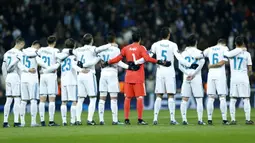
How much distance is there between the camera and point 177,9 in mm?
38906

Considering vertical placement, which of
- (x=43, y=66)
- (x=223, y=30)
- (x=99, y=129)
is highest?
(x=223, y=30)

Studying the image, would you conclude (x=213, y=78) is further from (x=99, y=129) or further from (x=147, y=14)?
(x=147, y=14)

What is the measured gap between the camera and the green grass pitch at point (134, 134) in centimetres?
1890

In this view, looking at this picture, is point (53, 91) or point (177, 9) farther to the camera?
point (177, 9)

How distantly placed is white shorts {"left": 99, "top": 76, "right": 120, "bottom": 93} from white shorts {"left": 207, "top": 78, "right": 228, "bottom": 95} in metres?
2.62

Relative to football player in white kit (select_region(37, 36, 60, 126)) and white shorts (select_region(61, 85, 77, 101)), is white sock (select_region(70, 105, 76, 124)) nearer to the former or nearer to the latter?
white shorts (select_region(61, 85, 77, 101))

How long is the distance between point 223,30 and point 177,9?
8.41 ft

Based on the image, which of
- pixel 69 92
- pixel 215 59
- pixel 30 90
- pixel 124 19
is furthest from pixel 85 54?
pixel 124 19

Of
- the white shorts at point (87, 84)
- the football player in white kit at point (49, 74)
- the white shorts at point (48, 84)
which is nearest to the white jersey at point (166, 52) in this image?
the white shorts at point (87, 84)

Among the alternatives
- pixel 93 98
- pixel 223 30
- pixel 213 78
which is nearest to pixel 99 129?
pixel 93 98

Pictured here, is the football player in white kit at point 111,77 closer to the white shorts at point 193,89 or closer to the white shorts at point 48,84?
the white shorts at point 48,84

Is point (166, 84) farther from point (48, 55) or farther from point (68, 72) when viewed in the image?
point (48, 55)

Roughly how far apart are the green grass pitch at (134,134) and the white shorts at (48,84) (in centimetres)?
133

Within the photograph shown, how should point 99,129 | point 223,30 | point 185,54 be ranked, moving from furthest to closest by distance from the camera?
point 223,30, point 185,54, point 99,129
